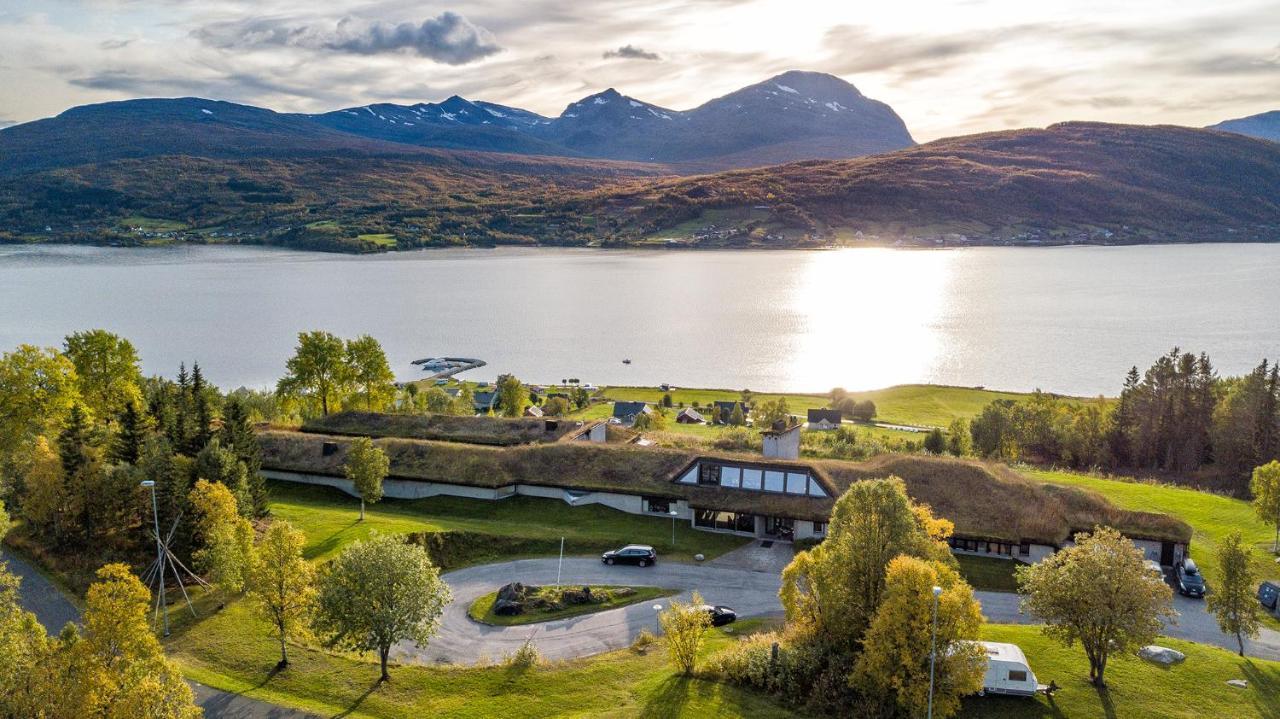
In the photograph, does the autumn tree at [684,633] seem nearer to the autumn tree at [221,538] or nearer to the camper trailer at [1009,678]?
the camper trailer at [1009,678]

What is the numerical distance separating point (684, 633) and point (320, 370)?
5227cm

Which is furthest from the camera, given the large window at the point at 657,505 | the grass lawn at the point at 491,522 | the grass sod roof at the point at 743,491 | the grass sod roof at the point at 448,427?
the grass sod roof at the point at 448,427

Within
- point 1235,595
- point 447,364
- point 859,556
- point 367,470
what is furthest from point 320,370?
point 1235,595

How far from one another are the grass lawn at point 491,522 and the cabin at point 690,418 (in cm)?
4101

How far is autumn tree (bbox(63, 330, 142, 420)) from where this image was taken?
5566 centimetres

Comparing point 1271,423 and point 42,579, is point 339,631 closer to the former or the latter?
point 42,579

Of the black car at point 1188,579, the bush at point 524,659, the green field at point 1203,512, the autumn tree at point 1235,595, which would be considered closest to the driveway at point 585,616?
the bush at point 524,659

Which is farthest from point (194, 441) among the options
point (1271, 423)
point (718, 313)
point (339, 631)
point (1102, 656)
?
point (718, 313)

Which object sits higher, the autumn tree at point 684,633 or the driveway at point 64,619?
the autumn tree at point 684,633

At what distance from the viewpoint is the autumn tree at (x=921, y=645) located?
24.5 m

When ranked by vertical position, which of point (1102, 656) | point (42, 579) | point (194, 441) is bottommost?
point (42, 579)

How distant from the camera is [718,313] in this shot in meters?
170

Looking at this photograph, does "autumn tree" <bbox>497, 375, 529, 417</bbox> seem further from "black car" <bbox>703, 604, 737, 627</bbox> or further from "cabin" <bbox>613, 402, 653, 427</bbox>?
"black car" <bbox>703, 604, 737, 627</bbox>

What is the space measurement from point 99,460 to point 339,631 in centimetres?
2014
